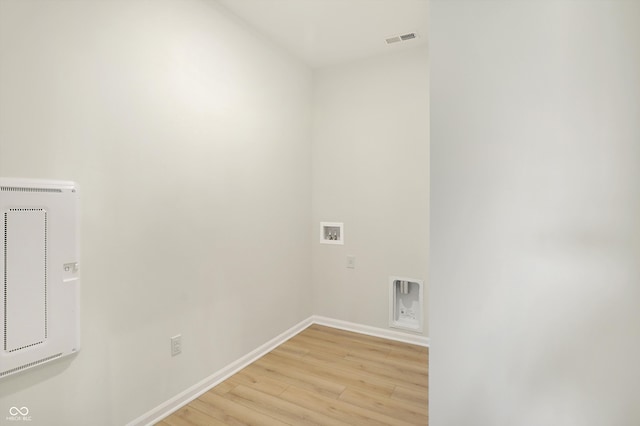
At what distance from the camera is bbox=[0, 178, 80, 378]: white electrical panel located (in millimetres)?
1263

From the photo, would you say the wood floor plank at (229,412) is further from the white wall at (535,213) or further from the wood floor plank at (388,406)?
the white wall at (535,213)

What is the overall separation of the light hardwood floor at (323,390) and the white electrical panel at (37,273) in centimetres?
87

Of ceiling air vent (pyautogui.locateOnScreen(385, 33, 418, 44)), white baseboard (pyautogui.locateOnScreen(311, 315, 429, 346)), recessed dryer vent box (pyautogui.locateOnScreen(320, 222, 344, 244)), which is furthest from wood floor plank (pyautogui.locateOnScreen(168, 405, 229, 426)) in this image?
ceiling air vent (pyautogui.locateOnScreen(385, 33, 418, 44))

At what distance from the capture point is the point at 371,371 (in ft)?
7.98

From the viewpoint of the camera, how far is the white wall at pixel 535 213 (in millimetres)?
957

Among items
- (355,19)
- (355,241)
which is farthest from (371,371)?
(355,19)

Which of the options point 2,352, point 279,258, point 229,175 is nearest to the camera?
point 2,352

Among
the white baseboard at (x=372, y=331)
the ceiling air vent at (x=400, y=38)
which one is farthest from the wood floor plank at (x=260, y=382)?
the ceiling air vent at (x=400, y=38)

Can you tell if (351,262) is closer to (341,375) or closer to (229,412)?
(341,375)

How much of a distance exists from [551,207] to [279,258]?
7.54 feet

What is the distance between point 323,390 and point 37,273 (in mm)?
1792

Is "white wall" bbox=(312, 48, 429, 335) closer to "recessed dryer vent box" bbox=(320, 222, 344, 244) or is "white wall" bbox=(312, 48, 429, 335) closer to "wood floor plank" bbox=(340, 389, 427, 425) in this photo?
"recessed dryer vent box" bbox=(320, 222, 344, 244)

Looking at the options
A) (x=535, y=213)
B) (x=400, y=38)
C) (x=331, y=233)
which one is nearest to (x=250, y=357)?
(x=331, y=233)

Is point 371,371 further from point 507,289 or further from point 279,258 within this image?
point 507,289
